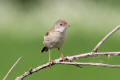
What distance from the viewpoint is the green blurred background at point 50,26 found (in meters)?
7.51

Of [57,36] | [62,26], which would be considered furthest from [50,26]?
[57,36]

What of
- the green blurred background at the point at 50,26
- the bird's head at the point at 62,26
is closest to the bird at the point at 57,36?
the bird's head at the point at 62,26

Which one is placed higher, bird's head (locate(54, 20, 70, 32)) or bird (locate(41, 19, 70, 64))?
bird's head (locate(54, 20, 70, 32))

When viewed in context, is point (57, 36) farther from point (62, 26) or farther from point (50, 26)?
point (50, 26)

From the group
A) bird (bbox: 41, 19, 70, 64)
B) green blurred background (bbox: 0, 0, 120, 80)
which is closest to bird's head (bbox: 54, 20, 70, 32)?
bird (bbox: 41, 19, 70, 64)

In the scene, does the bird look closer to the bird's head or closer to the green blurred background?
the bird's head

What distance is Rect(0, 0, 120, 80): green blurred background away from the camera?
751cm

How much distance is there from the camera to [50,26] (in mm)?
10898

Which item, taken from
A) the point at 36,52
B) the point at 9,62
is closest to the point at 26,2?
the point at 36,52

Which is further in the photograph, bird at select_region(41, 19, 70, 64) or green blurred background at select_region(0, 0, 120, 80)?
green blurred background at select_region(0, 0, 120, 80)

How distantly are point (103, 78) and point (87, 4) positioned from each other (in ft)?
23.6

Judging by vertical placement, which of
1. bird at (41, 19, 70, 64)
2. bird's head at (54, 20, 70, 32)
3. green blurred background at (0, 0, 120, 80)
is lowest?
green blurred background at (0, 0, 120, 80)

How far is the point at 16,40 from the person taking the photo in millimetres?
10250

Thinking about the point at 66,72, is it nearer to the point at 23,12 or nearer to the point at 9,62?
the point at 9,62
